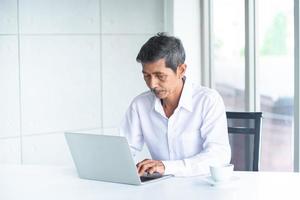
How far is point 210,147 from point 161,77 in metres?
0.40

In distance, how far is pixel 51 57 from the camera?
14.6ft

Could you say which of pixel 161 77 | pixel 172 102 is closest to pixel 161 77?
pixel 161 77

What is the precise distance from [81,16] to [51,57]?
409 mm

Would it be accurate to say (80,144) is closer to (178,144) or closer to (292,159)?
(178,144)

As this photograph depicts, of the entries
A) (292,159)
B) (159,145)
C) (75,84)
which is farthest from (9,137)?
(292,159)

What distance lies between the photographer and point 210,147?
2.76 m

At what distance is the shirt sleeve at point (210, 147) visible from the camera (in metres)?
2.63

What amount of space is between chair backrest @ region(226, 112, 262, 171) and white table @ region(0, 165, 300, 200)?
13.7 inches

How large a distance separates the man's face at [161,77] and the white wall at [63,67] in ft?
5.69

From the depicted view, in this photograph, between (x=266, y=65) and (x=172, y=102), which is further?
(x=266, y=65)

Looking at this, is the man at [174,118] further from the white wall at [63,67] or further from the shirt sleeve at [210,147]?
the white wall at [63,67]

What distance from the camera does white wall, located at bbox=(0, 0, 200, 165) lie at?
4.27m

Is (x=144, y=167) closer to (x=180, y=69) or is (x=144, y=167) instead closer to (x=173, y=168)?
(x=173, y=168)

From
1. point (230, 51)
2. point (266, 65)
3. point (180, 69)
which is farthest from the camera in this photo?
point (230, 51)
